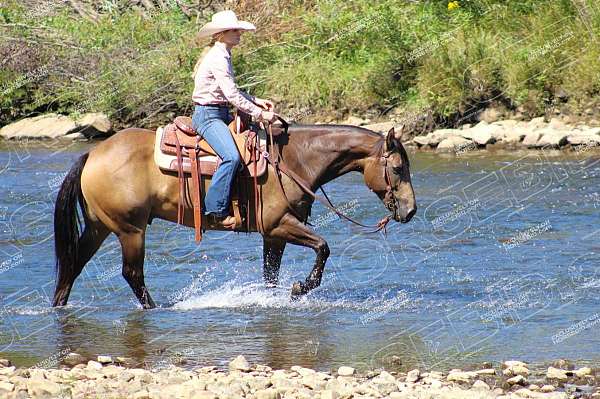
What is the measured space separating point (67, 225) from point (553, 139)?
515 inches

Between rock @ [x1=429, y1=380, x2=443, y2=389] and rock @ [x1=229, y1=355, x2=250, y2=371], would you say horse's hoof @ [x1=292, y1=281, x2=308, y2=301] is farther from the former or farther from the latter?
rock @ [x1=429, y1=380, x2=443, y2=389]

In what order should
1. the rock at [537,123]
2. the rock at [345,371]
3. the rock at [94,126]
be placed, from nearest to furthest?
the rock at [345,371], the rock at [537,123], the rock at [94,126]

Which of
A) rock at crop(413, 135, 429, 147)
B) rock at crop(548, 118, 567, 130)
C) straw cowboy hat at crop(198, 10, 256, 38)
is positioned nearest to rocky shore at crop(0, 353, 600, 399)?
straw cowboy hat at crop(198, 10, 256, 38)

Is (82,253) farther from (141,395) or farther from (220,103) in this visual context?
(141,395)

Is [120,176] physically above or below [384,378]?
above

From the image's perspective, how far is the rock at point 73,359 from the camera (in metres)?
8.50

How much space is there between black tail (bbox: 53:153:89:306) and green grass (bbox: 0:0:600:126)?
13498 millimetres

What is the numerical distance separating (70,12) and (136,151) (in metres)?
22.0

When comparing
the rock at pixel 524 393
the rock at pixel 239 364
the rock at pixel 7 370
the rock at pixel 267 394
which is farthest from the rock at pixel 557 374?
the rock at pixel 7 370

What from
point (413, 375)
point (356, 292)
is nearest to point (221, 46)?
point (356, 292)

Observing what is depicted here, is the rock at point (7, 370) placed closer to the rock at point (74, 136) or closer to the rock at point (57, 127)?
the rock at point (74, 136)

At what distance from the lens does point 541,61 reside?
23094 millimetres

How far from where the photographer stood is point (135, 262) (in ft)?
33.8

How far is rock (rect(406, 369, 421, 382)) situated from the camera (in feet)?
25.2
